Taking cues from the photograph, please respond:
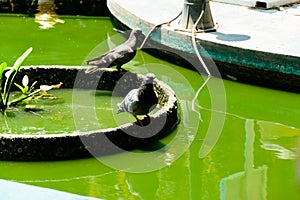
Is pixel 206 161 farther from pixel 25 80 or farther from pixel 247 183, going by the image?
pixel 25 80

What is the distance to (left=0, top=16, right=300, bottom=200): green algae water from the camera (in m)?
4.15

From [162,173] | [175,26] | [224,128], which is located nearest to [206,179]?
[162,173]

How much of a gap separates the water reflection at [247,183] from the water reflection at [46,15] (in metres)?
4.65

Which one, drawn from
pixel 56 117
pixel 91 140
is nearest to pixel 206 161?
pixel 91 140

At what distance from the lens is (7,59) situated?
6988 mm

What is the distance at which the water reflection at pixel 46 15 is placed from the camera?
344 inches

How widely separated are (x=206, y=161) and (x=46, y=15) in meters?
5.19

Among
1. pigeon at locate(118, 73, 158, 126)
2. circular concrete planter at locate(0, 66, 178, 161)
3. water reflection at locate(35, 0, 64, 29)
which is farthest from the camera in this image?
water reflection at locate(35, 0, 64, 29)

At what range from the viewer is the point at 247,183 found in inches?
169

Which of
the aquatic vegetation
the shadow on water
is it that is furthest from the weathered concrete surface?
the aquatic vegetation

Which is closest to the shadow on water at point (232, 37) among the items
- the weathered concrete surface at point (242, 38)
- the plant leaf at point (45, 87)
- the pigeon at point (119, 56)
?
the weathered concrete surface at point (242, 38)

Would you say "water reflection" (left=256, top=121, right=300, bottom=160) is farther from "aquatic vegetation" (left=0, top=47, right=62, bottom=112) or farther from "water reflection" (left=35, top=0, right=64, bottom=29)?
"water reflection" (left=35, top=0, right=64, bottom=29)

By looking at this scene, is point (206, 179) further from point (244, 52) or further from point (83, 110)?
point (244, 52)

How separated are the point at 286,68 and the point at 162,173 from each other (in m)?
2.10
